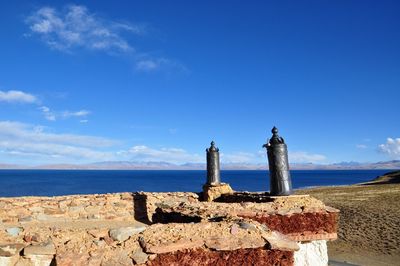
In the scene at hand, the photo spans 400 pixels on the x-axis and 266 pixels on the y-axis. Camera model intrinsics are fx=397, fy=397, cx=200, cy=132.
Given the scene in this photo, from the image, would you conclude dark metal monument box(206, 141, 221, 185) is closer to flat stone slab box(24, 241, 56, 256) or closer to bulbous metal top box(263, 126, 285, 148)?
bulbous metal top box(263, 126, 285, 148)

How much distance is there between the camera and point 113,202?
12109 mm

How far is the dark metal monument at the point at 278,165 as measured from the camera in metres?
8.82

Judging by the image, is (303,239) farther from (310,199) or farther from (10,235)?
(10,235)

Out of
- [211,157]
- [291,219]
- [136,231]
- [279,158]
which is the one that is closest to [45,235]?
[136,231]

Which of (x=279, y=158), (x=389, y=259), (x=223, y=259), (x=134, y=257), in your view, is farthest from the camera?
(x=389, y=259)

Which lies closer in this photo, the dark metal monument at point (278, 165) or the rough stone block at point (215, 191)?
the dark metal monument at point (278, 165)

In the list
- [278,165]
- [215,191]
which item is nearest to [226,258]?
[278,165]

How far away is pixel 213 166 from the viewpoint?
13023 millimetres

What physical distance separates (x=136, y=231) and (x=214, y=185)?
8514mm

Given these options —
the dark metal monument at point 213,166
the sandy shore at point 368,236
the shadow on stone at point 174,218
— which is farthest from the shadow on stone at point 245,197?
the sandy shore at point 368,236

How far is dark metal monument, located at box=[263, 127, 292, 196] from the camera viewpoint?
8.82 meters

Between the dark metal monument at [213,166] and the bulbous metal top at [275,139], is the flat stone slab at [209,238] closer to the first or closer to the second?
the bulbous metal top at [275,139]

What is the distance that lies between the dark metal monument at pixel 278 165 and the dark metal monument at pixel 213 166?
3.78m

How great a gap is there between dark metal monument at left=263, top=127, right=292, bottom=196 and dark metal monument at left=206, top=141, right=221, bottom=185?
3776 mm
